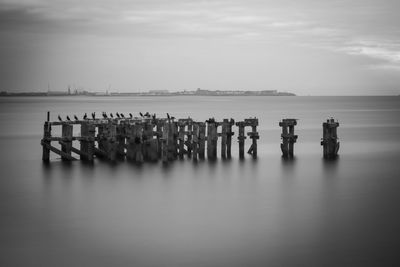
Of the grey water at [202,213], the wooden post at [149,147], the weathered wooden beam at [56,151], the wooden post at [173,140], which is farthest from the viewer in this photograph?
the wooden post at [149,147]

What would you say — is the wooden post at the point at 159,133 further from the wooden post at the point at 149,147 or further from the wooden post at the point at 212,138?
the wooden post at the point at 212,138

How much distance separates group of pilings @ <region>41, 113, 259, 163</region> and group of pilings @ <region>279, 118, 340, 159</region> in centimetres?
128

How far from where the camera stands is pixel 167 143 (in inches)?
948

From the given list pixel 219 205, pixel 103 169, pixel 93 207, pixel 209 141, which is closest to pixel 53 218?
pixel 93 207

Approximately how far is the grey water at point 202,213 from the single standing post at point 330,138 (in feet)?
1.96

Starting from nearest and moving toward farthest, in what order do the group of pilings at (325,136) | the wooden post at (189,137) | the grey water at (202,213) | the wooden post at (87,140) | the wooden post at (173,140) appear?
the grey water at (202,213) → the wooden post at (87,140) → the wooden post at (173,140) → the group of pilings at (325,136) → the wooden post at (189,137)

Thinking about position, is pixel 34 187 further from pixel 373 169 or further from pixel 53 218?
pixel 373 169

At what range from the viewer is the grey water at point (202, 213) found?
13.0 meters

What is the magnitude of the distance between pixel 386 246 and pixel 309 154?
16.5 meters

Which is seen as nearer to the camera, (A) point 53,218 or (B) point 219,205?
(A) point 53,218

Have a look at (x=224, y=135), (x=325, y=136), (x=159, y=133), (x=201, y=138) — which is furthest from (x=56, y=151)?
(x=325, y=136)

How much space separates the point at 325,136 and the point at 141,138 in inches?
299

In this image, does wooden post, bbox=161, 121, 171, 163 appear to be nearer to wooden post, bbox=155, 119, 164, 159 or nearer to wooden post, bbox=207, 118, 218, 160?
wooden post, bbox=155, 119, 164, 159

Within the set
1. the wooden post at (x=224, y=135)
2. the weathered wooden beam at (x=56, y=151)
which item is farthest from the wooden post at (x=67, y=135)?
the wooden post at (x=224, y=135)
